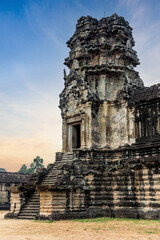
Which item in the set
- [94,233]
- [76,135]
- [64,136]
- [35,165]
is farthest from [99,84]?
[35,165]

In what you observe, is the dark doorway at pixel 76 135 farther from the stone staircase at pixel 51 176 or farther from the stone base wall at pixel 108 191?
the stone base wall at pixel 108 191

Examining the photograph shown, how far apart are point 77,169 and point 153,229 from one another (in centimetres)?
710

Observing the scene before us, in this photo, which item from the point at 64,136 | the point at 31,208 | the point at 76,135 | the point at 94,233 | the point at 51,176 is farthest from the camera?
the point at 76,135

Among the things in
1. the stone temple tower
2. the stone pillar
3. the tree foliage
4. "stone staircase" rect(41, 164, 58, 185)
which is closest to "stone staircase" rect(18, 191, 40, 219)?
"stone staircase" rect(41, 164, 58, 185)

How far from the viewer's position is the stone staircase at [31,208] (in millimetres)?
17911

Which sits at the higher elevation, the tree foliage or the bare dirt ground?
the tree foliage

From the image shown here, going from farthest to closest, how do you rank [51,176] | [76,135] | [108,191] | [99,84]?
[76,135]
[99,84]
[51,176]
[108,191]

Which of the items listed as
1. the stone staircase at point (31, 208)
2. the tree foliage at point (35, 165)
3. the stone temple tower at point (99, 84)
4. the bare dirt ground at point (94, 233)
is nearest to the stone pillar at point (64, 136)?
the stone temple tower at point (99, 84)

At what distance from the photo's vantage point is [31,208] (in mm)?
18406

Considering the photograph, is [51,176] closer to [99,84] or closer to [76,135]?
[76,135]

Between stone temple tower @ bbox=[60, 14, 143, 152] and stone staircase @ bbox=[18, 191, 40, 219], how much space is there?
4.41 metres

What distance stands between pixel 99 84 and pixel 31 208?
9.80 metres

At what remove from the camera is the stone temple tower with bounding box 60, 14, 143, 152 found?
20.3 meters

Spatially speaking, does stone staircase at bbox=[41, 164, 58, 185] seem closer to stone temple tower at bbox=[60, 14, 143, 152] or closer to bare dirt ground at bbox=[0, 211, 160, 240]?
stone temple tower at bbox=[60, 14, 143, 152]
